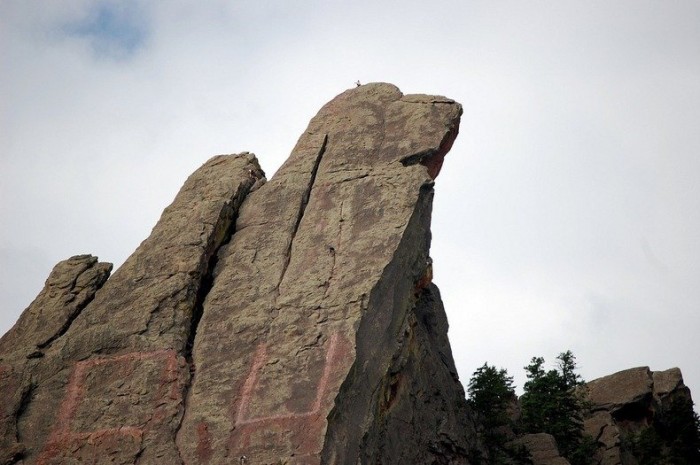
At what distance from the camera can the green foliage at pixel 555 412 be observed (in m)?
42.3

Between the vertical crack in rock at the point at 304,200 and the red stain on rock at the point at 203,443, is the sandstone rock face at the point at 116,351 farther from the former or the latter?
the vertical crack in rock at the point at 304,200

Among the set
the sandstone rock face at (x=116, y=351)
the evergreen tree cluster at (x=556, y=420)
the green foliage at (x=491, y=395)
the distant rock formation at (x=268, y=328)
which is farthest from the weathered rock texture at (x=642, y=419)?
the sandstone rock face at (x=116, y=351)

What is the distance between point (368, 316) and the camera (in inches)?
1164

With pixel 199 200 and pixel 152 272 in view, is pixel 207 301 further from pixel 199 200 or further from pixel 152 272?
pixel 199 200

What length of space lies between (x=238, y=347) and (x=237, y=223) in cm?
583

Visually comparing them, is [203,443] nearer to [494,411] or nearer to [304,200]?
[304,200]

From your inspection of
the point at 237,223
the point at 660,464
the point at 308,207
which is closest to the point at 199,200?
the point at 237,223

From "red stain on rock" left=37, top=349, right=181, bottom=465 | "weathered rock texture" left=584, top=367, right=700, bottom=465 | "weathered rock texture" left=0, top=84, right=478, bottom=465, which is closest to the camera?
"weathered rock texture" left=0, top=84, right=478, bottom=465

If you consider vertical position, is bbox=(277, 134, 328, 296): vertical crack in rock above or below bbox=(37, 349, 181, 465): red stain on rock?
above

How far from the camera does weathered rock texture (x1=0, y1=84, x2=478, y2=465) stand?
28219 millimetres

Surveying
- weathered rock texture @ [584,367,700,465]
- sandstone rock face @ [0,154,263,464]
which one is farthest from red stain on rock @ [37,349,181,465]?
weathered rock texture @ [584,367,700,465]

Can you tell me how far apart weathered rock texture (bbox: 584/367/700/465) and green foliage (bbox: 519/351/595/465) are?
107cm

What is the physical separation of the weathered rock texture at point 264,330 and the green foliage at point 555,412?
275 inches

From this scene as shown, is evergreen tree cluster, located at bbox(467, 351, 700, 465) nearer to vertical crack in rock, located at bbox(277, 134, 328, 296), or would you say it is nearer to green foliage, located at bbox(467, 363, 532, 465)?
green foliage, located at bbox(467, 363, 532, 465)
